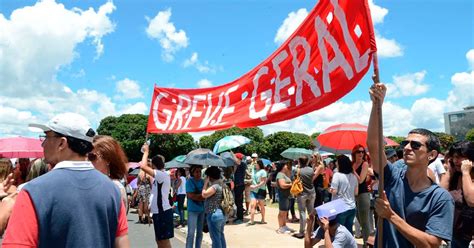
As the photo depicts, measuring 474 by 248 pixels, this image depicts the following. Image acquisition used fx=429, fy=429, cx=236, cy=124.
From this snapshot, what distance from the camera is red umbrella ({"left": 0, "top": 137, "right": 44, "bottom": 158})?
32.7 feet

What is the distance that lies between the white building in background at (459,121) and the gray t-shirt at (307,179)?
124737 millimetres

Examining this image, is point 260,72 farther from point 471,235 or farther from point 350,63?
point 471,235

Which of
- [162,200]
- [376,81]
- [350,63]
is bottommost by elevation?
[162,200]

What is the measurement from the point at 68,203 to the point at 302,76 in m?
2.63

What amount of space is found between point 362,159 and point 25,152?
24.8 feet

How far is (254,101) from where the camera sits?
4.54 m

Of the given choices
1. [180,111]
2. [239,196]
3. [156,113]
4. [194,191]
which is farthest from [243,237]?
[180,111]

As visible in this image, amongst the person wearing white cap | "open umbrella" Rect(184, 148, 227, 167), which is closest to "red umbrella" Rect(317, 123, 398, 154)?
"open umbrella" Rect(184, 148, 227, 167)

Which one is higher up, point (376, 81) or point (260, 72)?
point (260, 72)

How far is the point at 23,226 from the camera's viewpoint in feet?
6.37

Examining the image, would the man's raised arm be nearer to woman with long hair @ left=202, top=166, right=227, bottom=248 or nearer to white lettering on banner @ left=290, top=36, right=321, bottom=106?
white lettering on banner @ left=290, top=36, right=321, bottom=106

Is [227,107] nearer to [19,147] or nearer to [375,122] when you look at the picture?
[375,122]

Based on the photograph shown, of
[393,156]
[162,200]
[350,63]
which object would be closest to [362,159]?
[393,156]

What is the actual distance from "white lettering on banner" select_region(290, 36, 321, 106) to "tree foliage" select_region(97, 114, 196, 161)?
188 feet
